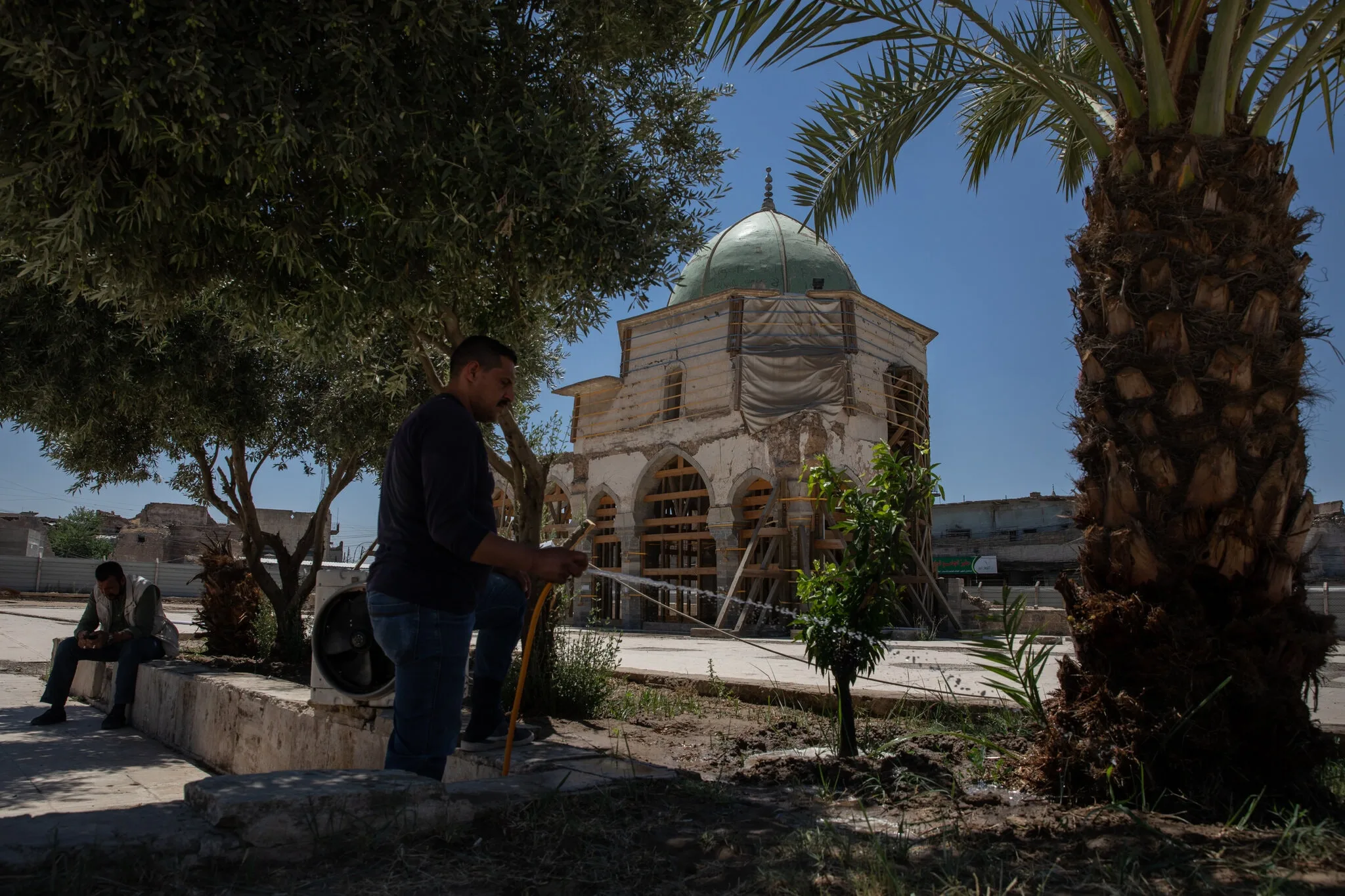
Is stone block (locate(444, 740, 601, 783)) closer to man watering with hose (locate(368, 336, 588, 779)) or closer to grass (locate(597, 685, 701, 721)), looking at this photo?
man watering with hose (locate(368, 336, 588, 779))

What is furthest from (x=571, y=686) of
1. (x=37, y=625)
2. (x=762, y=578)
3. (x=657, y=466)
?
(x=657, y=466)

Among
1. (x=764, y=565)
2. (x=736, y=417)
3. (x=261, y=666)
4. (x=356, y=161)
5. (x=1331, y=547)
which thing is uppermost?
(x=736, y=417)

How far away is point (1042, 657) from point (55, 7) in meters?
4.86

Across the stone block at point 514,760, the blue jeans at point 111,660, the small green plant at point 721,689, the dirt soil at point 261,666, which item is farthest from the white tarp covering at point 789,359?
the stone block at point 514,760

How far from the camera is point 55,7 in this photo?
3568 millimetres

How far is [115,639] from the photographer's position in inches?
297

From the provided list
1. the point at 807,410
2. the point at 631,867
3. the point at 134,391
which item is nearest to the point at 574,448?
the point at 807,410

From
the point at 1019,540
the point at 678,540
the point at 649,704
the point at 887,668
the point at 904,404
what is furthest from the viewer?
the point at 1019,540

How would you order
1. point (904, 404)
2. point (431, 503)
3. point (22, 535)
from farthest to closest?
point (22, 535)
point (904, 404)
point (431, 503)

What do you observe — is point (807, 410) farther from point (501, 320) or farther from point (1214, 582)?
point (1214, 582)

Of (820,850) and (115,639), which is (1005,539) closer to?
(115,639)

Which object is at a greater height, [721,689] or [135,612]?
[135,612]

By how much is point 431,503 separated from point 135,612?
640cm

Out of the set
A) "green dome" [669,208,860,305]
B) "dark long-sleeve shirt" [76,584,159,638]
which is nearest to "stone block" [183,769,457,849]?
"dark long-sleeve shirt" [76,584,159,638]
